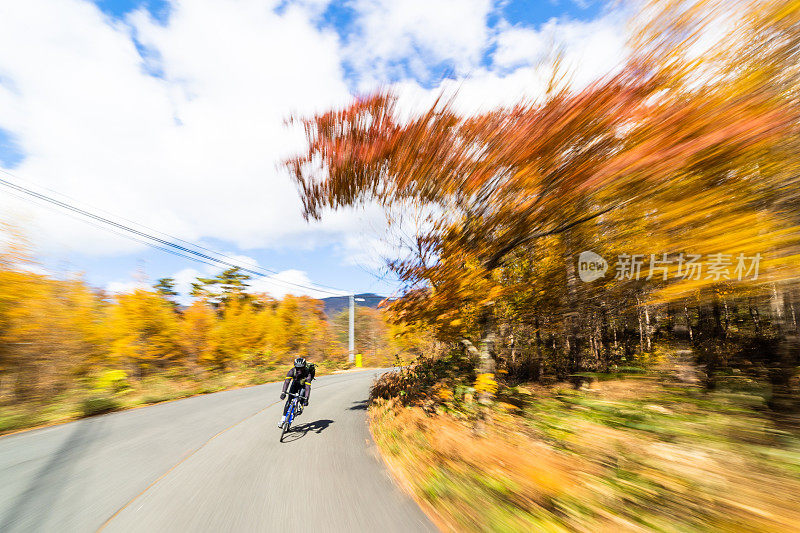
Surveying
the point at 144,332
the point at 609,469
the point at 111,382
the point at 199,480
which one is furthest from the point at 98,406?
the point at 609,469

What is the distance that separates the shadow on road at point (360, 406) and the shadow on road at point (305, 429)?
73.3 inches

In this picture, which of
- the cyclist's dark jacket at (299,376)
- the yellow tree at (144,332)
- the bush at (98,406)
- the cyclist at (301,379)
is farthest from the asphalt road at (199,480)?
the yellow tree at (144,332)

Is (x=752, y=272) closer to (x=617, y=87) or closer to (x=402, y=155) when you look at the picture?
(x=617, y=87)

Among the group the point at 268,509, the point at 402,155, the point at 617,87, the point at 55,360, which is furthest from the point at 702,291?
the point at 55,360

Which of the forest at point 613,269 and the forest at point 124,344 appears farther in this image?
the forest at point 124,344

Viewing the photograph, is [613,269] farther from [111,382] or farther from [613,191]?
[111,382]

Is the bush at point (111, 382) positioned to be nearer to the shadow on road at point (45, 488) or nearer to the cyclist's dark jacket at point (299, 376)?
the shadow on road at point (45, 488)

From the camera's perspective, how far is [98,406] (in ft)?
33.9

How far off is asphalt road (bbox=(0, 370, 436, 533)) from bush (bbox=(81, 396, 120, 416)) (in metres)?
1.80

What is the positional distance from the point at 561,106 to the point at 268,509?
5.60 metres

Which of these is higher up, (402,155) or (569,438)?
(402,155)

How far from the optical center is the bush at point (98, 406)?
994 cm

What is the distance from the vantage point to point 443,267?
5.28 metres

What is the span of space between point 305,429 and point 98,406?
26.5ft
